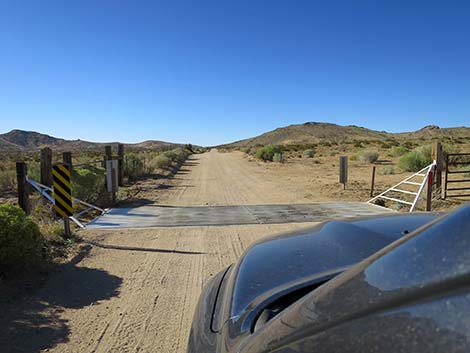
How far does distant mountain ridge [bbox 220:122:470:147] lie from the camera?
152m

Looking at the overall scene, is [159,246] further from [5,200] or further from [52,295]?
[5,200]

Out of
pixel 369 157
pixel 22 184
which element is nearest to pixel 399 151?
pixel 369 157

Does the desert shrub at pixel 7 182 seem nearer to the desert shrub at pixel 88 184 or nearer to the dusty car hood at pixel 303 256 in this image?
the desert shrub at pixel 88 184

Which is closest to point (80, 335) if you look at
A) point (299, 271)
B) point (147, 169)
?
point (299, 271)

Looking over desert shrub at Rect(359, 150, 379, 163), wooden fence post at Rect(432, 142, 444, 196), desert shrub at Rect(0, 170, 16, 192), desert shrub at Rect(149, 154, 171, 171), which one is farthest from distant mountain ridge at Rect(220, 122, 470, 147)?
wooden fence post at Rect(432, 142, 444, 196)

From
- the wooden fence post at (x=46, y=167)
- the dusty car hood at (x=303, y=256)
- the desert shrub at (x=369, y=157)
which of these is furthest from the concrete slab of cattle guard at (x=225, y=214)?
the desert shrub at (x=369, y=157)

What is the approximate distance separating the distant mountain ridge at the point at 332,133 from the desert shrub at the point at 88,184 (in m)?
135

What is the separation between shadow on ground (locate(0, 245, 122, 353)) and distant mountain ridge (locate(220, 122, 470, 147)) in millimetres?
142207

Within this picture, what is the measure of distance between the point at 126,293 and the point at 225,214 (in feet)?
18.9

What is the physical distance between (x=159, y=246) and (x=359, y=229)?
5149 millimetres

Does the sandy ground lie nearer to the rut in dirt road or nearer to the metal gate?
the rut in dirt road

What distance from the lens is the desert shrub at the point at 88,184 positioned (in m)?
11.8

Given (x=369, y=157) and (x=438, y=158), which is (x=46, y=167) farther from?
(x=369, y=157)

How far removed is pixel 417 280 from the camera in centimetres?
95
